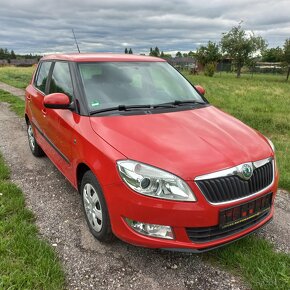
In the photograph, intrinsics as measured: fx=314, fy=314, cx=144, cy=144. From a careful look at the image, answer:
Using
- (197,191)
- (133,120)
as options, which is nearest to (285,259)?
(197,191)

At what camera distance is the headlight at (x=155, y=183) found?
7.82ft

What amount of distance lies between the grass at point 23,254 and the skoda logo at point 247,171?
1.71m

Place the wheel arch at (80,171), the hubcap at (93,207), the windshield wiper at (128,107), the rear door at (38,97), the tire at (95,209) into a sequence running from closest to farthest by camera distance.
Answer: the tire at (95,209) → the hubcap at (93,207) → the wheel arch at (80,171) → the windshield wiper at (128,107) → the rear door at (38,97)

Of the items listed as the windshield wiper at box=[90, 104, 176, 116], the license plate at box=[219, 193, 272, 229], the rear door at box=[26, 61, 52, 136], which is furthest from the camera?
the rear door at box=[26, 61, 52, 136]

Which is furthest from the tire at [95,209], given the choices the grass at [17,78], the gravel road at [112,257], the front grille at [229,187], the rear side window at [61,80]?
the grass at [17,78]

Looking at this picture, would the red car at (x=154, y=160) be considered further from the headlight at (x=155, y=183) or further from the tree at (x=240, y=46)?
the tree at (x=240, y=46)

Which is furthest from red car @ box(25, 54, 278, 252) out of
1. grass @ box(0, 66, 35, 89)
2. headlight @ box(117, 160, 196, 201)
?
grass @ box(0, 66, 35, 89)

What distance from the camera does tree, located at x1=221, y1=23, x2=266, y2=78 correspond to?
45375mm

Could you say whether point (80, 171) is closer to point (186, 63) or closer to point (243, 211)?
point (243, 211)

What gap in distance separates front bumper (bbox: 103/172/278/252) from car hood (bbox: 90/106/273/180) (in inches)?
9.2

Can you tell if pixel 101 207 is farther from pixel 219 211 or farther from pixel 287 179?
pixel 287 179

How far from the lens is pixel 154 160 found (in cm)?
247

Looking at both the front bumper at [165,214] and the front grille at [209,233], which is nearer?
the front bumper at [165,214]

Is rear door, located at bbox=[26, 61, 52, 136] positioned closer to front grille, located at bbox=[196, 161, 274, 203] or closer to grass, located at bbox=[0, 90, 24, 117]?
front grille, located at bbox=[196, 161, 274, 203]
